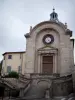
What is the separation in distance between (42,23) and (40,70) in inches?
347

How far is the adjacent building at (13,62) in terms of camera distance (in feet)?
130

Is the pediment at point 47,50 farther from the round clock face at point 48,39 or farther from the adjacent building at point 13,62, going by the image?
the adjacent building at point 13,62

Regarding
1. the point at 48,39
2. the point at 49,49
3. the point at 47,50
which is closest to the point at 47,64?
the point at 47,50

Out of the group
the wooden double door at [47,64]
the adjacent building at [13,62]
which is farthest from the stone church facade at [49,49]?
the adjacent building at [13,62]

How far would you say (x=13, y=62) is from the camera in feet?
133

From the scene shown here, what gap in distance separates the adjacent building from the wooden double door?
6.53m

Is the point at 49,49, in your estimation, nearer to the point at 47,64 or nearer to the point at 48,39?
the point at 48,39

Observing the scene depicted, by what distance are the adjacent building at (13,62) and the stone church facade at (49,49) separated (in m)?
5.36

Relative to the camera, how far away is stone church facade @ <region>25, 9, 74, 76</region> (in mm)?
32781

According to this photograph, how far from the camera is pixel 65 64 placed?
32.3m

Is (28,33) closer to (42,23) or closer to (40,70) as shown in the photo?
(42,23)

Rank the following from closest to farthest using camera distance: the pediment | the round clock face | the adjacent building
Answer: the pediment < the round clock face < the adjacent building

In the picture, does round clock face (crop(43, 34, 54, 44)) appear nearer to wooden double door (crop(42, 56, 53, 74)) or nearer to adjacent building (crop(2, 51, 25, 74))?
wooden double door (crop(42, 56, 53, 74))

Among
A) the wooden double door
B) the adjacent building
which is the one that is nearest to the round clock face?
the wooden double door
